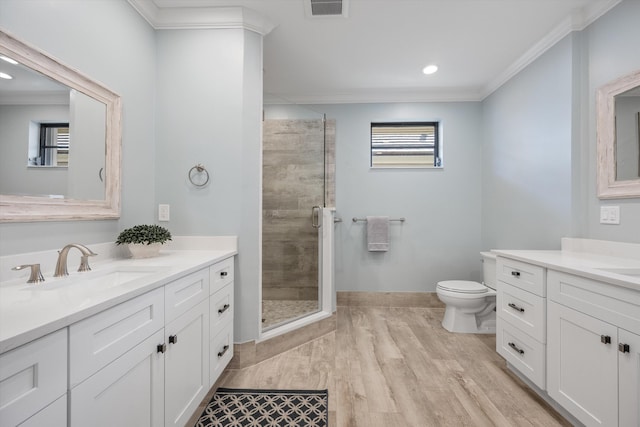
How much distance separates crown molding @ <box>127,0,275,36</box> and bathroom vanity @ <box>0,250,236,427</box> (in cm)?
163

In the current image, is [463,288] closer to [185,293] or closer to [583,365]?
[583,365]

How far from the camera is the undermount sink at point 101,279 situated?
1.02m

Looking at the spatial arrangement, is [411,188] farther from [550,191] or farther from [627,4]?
[627,4]

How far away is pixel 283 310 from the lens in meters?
2.79

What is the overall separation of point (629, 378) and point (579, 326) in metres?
0.26

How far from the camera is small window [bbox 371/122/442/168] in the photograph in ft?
11.4

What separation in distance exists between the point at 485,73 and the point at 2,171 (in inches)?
141

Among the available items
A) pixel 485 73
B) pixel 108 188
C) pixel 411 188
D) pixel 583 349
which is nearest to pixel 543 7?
pixel 485 73

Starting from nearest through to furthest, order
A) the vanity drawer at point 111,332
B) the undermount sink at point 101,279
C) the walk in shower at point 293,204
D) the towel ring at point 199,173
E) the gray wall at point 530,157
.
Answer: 1. the vanity drawer at point 111,332
2. the undermount sink at point 101,279
3. the towel ring at point 199,173
4. the gray wall at point 530,157
5. the walk in shower at point 293,204

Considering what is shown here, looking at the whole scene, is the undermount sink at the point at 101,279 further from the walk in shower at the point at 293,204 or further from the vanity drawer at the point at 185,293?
the walk in shower at the point at 293,204

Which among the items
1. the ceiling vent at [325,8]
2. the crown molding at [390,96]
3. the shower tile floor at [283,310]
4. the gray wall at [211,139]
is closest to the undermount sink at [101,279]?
the gray wall at [211,139]

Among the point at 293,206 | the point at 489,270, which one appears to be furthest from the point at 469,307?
the point at 293,206

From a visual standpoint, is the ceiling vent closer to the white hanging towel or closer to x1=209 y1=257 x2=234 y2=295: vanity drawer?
x1=209 y1=257 x2=234 y2=295: vanity drawer

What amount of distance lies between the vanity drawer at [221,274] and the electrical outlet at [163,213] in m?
0.57
